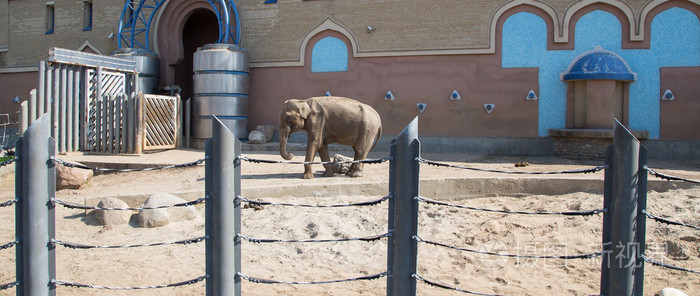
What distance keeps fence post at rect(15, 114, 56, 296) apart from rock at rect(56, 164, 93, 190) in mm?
5922

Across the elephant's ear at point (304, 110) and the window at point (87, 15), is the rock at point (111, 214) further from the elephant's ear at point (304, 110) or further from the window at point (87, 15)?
the window at point (87, 15)

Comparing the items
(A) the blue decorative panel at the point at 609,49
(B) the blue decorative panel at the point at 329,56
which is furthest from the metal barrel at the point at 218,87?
(A) the blue decorative panel at the point at 609,49

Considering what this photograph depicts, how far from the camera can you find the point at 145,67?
14859 millimetres

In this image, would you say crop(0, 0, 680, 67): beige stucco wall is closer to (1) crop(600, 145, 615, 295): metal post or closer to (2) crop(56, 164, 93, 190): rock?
(2) crop(56, 164, 93, 190): rock

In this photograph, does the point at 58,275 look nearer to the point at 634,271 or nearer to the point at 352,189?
the point at 352,189

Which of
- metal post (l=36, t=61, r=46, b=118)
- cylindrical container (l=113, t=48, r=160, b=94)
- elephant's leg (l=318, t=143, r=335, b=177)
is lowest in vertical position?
elephant's leg (l=318, t=143, r=335, b=177)

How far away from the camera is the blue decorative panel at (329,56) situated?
14133 millimetres

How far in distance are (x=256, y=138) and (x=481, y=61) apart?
5.53 meters

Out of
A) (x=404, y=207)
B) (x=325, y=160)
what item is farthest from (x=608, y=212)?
(x=325, y=160)

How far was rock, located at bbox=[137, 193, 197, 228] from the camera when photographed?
21.7 feet

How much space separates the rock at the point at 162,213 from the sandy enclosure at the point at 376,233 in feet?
0.35

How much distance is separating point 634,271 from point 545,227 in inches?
156

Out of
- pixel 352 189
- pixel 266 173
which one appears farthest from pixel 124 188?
pixel 352 189

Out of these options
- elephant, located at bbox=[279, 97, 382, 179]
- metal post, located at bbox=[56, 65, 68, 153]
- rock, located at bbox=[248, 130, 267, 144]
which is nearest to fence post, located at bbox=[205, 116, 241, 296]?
elephant, located at bbox=[279, 97, 382, 179]
